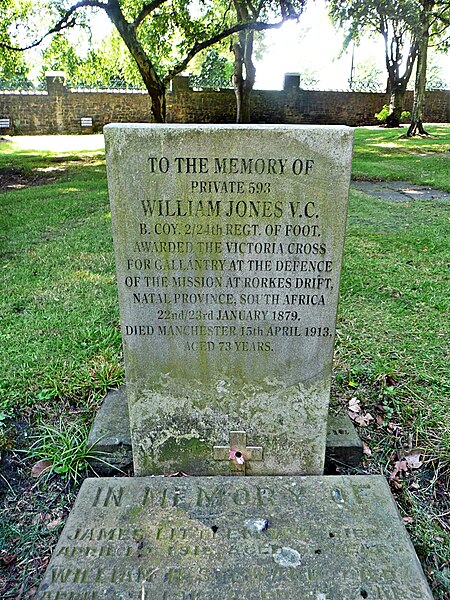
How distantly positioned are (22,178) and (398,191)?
8507 mm

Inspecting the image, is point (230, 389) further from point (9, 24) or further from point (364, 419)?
point (9, 24)

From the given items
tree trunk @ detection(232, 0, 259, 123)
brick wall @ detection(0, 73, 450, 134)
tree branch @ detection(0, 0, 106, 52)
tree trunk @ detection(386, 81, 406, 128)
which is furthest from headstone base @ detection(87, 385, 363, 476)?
tree trunk @ detection(386, 81, 406, 128)

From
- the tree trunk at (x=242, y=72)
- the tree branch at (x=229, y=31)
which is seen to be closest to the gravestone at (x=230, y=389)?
the tree branch at (x=229, y=31)

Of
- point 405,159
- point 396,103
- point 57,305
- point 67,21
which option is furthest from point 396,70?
point 57,305

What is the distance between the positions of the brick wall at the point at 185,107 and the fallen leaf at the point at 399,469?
23.3 m

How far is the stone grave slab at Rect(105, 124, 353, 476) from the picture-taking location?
2.05m

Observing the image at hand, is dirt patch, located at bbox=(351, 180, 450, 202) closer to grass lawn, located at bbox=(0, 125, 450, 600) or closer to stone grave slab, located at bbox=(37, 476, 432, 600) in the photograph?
grass lawn, located at bbox=(0, 125, 450, 600)

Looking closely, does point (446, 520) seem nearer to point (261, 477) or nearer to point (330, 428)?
point (330, 428)

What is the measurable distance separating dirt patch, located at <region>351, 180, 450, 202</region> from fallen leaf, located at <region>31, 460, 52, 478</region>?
25.1ft

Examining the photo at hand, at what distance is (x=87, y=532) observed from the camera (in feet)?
6.84

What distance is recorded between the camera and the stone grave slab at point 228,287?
6.72ft

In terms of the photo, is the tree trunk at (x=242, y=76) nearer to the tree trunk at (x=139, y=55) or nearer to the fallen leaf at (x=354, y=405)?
the tree trunk at (x=139, y=55)

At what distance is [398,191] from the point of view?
948cm

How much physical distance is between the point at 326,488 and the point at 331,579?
0.51 meters
